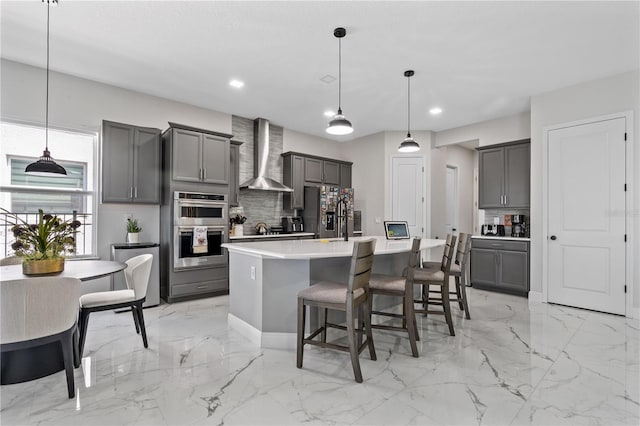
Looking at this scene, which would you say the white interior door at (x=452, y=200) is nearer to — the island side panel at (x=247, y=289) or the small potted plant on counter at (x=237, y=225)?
the small potted plant on counter at (x=237, y=225)

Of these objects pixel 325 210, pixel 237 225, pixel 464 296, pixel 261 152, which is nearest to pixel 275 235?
pixel 237 225

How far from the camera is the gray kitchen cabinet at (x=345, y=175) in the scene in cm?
685

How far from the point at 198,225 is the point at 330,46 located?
2.82m

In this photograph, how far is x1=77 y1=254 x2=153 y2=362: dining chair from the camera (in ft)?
8.38

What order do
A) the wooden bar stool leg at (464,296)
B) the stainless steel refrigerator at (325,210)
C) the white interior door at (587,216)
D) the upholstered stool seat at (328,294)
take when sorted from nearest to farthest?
the upholstered stool seat at (328,294) < the wooden bar stool leg at (464,296) < the white interior door at (587,216) < the stainless steel refrigerator at (325,210)

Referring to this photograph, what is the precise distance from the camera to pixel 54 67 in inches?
148

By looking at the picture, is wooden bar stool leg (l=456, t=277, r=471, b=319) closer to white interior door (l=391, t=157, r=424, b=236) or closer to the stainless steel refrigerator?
the stainless steel refrigerator

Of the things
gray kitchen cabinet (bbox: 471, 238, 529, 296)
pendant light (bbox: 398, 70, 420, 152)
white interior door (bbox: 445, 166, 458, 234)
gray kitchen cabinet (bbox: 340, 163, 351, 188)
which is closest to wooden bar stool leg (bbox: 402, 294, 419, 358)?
pendant light (bbox: 398, 70, 420, 152)

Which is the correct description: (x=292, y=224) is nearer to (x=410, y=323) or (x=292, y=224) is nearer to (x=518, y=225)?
(x=410, y=323)

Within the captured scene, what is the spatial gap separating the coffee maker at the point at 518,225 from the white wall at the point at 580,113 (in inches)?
23.8

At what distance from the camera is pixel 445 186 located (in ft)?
21.4

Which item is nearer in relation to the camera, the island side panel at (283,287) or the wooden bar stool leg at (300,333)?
the wooden bar stool leg at (300,333)

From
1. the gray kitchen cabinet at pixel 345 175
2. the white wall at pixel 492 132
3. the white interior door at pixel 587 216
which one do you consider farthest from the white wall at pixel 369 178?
the white interior door at pixel 587 216

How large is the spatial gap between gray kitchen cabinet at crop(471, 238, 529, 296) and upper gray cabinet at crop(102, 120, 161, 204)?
4.94 meters
